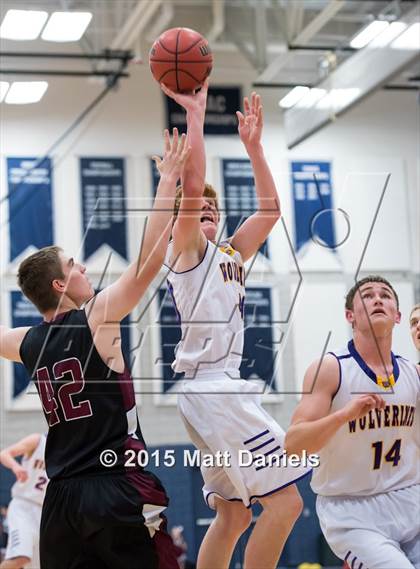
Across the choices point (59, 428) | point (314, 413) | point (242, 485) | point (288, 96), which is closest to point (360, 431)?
point (314, 413)

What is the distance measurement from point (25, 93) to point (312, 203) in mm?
4677

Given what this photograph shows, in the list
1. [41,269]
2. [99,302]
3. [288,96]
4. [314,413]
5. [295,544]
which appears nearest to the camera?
[99,302]

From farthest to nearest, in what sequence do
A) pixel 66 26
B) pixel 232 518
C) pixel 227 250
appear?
pixel 66 26 < pixel 227 250 < pixel 232 518

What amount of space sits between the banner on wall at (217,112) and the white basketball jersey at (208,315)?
980 cm

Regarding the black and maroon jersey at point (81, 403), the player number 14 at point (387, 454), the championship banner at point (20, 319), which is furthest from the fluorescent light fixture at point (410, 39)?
the black and maroon jersey at point (81, 403)

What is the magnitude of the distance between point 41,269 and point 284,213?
10.1m

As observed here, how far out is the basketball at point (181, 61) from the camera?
5.13 metres

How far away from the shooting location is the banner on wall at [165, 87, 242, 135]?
14930mm

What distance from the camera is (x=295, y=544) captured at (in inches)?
536

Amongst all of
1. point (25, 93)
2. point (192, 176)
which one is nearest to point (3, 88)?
point (25, 93)

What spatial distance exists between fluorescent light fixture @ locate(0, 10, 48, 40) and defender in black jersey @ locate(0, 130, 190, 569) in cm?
831

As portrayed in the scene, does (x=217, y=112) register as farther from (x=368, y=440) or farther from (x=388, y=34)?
(x=368, y=440)

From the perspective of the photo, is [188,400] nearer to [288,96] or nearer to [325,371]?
[325,371]

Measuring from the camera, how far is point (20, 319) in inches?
538
